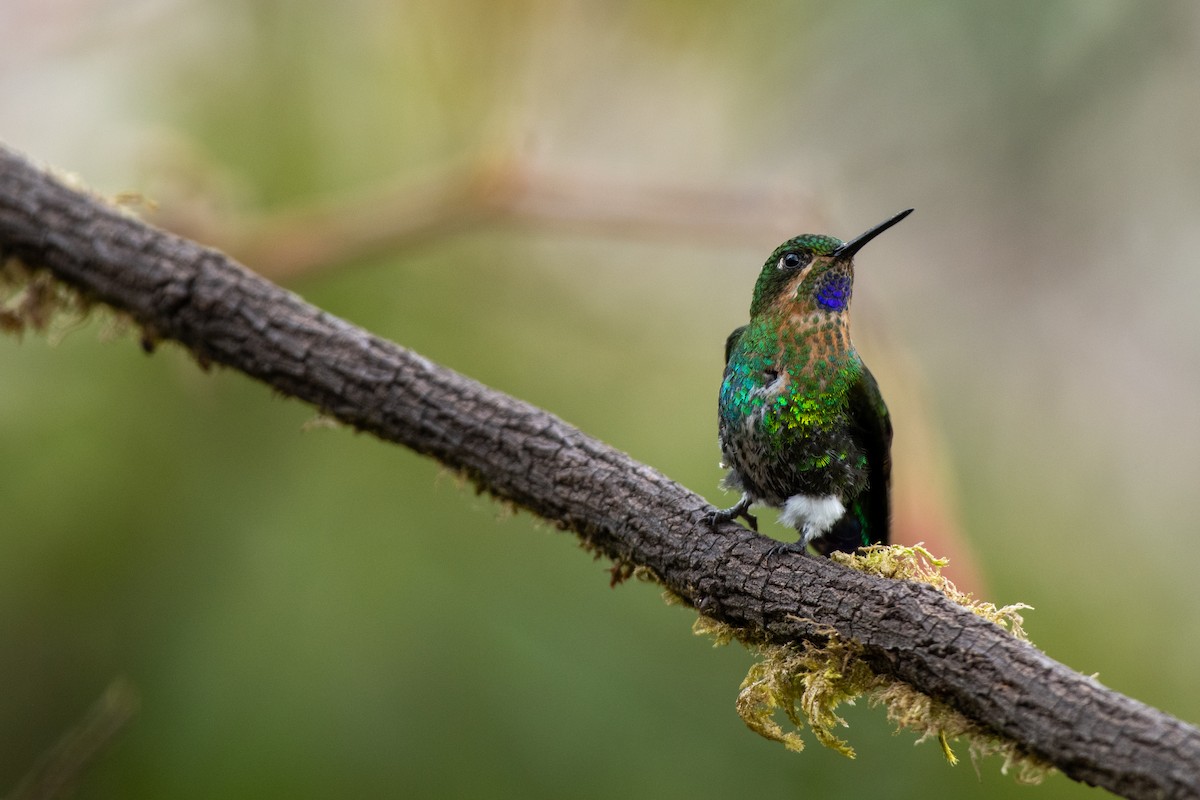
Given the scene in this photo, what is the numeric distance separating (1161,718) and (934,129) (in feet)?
20.6

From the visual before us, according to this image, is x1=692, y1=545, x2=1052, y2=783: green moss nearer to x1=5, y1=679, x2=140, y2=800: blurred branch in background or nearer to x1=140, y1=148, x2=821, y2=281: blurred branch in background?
x1=5, y1=679, x2=140, y2=800: blurred branch in background

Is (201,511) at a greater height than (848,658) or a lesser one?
greater

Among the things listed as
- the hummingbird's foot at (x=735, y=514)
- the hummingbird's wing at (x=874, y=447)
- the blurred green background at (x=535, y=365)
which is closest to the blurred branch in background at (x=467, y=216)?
the blurred green background at (x=535, y=365)

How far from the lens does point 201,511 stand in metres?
5.89

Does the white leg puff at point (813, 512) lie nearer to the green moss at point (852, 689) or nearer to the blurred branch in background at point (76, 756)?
the green moss at point (852, 689)

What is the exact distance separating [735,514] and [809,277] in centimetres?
70

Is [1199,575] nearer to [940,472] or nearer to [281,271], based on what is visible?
[940,472]

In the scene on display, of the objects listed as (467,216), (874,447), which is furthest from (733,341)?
(467,216)

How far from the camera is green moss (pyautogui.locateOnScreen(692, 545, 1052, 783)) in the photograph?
2389 millimetres

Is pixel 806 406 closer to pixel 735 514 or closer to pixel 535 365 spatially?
pixel 735 514

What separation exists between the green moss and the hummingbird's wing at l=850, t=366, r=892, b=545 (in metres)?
0.43

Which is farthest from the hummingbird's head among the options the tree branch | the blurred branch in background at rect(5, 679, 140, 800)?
the blurred branch in background at rect(5, 679, 140, 800)

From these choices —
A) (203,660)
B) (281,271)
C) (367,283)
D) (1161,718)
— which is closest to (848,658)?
(1161,718)

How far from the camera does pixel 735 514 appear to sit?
2.96m
